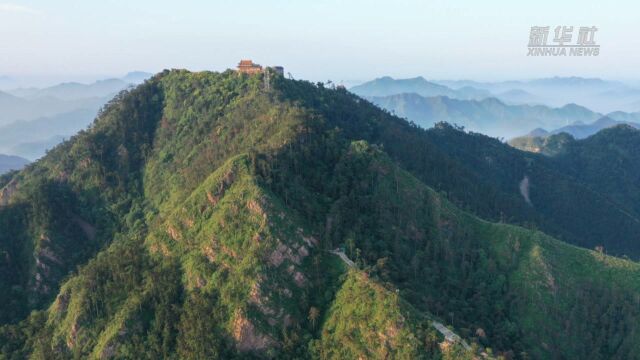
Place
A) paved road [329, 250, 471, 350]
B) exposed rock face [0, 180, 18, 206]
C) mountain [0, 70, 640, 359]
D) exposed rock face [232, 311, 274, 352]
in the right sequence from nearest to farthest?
paved road [329, 250, 471, 350], exposed rock face [232, 311, 274, 352], mountain [0, 70, 640, 359], exposed rock face [0, 180, 18, 206]

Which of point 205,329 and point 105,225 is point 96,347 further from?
point 105,225

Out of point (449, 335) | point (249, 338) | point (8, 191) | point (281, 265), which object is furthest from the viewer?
point (8, 191)

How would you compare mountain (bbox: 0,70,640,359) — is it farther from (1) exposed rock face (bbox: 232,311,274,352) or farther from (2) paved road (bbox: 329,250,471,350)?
(2) paved road (bbox: 329,250,471,350)

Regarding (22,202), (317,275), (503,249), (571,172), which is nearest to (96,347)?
(317,275)

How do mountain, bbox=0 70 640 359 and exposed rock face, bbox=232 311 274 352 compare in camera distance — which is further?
mountain, bbox=0 70 640 359

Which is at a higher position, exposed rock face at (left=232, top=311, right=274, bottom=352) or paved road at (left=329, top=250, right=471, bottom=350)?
paved road at (left=329, top=250, right=471, bottom=350)

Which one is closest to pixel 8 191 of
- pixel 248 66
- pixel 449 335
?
pixel 248 66

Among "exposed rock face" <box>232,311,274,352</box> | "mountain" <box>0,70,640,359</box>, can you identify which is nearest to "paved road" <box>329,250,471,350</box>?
"mountain" <box>0,70,640,359</box>

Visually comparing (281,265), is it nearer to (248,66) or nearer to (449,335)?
Answer: (449,335)

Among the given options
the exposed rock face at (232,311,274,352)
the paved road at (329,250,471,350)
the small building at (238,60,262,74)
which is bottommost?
the exposed rock face at (232,311,274,352)
